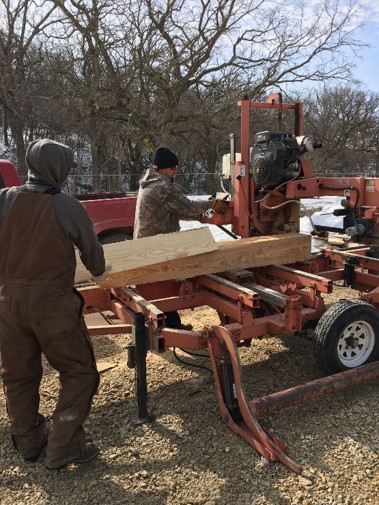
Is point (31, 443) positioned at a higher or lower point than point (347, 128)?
lower

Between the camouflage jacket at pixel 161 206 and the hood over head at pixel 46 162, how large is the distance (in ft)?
5.55

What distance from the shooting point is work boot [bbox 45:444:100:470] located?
3.22m

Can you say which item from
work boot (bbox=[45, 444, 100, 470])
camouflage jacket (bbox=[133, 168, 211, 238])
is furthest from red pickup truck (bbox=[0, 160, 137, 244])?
work boot (bbox=[45, 444, 100, 470])

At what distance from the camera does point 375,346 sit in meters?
4.54

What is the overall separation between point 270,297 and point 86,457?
1940 millimetres

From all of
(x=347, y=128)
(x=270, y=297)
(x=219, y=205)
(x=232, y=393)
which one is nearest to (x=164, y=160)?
(x=219, y=205)

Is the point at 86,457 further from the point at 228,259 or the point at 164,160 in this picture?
the point at 164,160

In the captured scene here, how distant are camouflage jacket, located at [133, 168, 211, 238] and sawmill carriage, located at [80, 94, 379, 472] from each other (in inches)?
21.0

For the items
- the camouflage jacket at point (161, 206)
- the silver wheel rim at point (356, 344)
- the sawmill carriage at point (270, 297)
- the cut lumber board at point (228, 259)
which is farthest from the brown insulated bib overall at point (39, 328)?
the silver wheel rim at point (356, 344)

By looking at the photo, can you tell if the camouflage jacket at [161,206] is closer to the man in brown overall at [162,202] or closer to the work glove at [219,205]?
the man in brown overall at [162,202]

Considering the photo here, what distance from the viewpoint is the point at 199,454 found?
3.43 m

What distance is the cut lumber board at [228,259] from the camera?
14.0 ft

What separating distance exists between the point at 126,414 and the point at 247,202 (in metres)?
2.54

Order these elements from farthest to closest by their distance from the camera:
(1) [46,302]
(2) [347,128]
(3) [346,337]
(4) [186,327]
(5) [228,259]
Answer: (2) [347,128] → (4) [186,327] → (5) [228,259] → (3) [346,337] → (1) [46,302]
